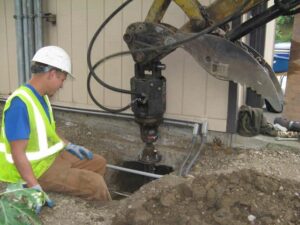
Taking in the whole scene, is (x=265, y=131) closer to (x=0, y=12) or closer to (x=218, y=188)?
(x=218, y=188)

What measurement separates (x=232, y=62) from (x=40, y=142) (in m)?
1.50

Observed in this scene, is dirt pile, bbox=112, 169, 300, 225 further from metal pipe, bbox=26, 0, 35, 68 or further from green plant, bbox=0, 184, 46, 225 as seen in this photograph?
metal pipe, bbox=26, 0, 35, 68

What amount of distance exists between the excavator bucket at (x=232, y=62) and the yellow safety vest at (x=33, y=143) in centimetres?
115

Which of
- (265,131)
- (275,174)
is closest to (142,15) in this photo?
(265,131)

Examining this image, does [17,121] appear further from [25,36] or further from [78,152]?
[25,36]

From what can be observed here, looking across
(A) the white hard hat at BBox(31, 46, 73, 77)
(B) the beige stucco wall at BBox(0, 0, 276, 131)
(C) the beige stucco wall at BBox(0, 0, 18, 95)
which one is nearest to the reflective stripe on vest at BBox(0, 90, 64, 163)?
(A) the white hard hat at BBox(31, 46, 73, 77)

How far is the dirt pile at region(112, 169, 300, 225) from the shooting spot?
7.79 ft

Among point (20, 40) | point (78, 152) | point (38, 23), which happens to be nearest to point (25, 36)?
point (20, 40)

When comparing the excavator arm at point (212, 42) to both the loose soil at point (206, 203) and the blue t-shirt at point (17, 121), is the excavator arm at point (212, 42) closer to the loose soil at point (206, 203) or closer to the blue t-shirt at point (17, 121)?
the loose soil at point (206, 203)

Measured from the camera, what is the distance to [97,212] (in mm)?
2730

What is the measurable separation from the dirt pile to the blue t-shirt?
819 mm

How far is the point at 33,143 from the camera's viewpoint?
2643 millimetres

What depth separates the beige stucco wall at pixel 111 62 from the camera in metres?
3.83

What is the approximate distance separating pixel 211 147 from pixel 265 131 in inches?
23.8
